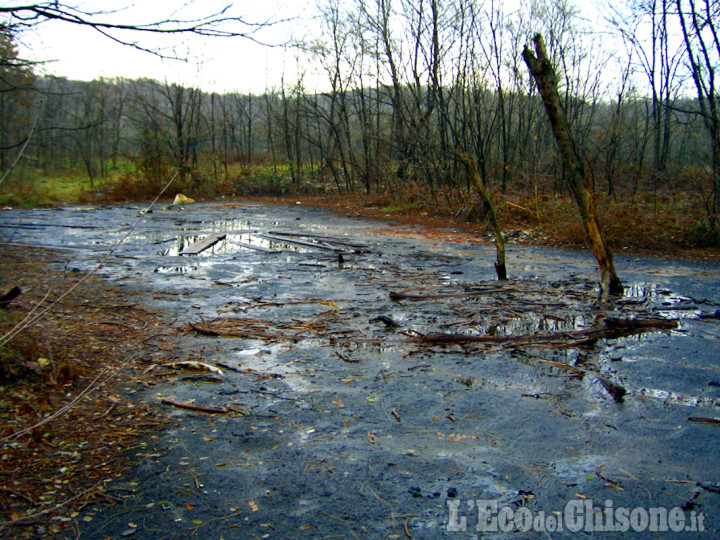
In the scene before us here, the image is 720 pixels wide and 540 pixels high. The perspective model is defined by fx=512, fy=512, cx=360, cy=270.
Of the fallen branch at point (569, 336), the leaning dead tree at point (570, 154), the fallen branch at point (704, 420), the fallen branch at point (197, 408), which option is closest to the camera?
the fallen branch at point (704, 420)

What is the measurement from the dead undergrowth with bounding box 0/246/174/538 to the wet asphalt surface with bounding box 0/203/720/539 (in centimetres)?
13

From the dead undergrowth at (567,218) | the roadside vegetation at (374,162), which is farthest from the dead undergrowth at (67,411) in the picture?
the dead undergrowth at (567,218)

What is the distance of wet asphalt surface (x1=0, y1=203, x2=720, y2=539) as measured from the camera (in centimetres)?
238

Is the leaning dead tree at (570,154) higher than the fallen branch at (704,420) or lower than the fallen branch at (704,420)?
higher

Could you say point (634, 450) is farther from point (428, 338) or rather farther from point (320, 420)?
point (428, 338)

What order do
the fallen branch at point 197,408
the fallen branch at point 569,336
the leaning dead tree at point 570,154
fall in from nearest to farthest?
A: the fallen branch at point 197,408
the fallen branch at point 569,336
the leaning dead tree at point 570,154

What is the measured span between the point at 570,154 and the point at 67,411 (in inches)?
235

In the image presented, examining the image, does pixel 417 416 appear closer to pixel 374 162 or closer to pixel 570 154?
pixel 570 154

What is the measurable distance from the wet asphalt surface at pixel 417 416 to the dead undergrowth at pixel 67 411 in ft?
0.43

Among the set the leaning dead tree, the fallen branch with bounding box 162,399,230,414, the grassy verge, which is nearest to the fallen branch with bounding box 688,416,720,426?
the fallen branch with bounding box 162,399,230,414

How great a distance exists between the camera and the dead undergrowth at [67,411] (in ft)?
7.82

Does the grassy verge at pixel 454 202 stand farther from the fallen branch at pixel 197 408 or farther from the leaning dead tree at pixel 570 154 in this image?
the fallen branch at pixel 197 408

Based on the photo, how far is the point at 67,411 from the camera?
3.26m

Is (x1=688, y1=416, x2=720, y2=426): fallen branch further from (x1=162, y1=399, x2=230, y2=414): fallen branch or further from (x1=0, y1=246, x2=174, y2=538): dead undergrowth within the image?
(x1=0, y1=246, x2=174, y2=538): dead undergrowth
